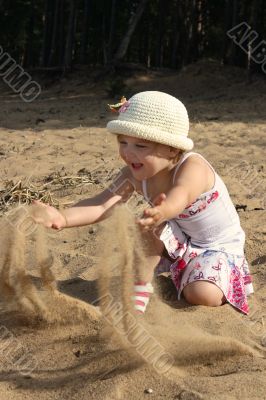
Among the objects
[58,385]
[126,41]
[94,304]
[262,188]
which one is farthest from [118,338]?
[126,41]

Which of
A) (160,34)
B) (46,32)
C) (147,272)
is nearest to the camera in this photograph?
(147,272)

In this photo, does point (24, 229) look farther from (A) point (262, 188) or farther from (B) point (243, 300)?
(A) point (262, 188)

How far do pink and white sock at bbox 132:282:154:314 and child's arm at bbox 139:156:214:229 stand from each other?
41cm

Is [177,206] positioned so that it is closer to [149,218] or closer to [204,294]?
[149,218]

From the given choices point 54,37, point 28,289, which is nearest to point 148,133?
point 28,289

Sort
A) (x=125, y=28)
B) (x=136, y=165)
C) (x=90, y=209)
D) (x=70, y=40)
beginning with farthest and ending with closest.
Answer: (x=125, y=28)
(x=70, y=40)
(x=90, y=209)
(x=136, y=165)

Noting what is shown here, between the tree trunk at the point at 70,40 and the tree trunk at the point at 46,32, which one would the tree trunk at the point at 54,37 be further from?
the tree trunk at the point at 70,40

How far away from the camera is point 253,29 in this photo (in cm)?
1134

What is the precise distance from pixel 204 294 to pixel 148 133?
2.62 feet

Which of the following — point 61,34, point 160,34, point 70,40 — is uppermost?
point 70,40

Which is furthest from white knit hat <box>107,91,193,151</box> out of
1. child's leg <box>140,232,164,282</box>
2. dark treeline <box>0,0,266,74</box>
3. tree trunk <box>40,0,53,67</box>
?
tree trunk <box>40,0,53,67</box>

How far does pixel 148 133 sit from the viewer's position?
95.6 inches

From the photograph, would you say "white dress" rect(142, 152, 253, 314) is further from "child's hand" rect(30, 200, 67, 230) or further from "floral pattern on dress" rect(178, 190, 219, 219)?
"child's hand" rect(30, 200, 67, 230)

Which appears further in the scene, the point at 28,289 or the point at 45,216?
the point at 28,289
